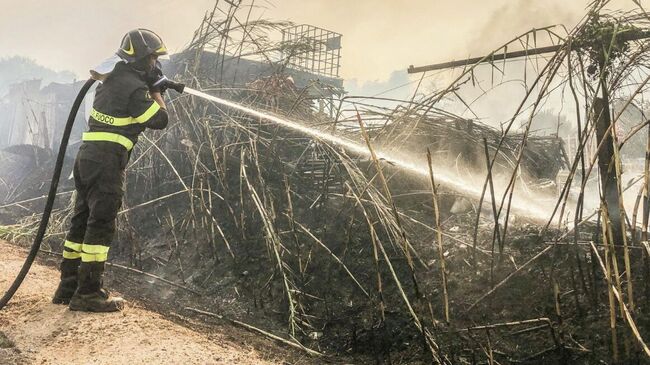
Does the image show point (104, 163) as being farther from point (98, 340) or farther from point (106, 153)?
point (98, 340)

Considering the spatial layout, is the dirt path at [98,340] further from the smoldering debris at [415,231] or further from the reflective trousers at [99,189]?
the smoldering debris at [415,231]

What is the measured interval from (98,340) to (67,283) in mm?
811

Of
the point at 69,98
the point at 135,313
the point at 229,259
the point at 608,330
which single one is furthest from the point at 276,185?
the point at 69,98

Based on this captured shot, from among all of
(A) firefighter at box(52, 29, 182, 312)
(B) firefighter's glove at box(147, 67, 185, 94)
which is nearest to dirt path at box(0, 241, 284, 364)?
(A) firefighter at box(52, 29, 182, 312)

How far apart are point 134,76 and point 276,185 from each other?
8.13ft

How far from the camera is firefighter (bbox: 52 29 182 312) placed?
2.88 m

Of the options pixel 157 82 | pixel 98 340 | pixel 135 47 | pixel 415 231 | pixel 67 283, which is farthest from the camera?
pixel 415 231

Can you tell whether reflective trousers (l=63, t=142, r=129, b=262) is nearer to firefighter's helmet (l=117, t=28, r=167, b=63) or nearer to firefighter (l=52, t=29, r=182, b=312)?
firefighter (l=52, t=29, r=182, b=312)

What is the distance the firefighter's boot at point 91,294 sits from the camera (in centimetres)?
278

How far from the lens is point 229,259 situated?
4.76 m

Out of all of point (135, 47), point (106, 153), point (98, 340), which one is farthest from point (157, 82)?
point (98, 340)

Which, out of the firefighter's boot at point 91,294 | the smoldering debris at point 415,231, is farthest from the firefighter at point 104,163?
the smoldering debris at point 415,231

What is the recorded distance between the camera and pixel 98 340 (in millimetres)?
2393

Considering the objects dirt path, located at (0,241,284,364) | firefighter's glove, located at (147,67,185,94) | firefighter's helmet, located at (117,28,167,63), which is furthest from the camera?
firefighter's glove, located at (147,67,185,94)
